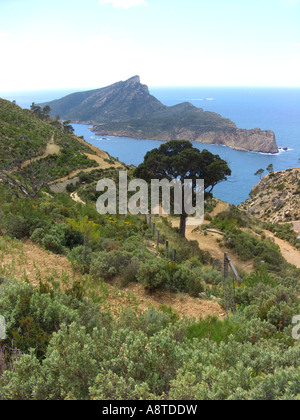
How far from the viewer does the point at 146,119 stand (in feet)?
452

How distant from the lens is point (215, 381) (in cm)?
226

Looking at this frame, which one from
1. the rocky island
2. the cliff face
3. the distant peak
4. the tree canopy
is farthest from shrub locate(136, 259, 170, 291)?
the distant peak

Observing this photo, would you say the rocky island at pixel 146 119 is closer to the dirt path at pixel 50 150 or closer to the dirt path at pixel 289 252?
the dirt path at pixel 50 150

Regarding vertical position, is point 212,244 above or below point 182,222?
below


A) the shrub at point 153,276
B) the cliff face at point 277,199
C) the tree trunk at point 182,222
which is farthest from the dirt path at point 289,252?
the cliff face at point 277,199

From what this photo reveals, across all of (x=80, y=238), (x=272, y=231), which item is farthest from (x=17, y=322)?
(x=272, y=231)

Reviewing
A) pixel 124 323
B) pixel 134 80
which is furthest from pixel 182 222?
pixel 134 80

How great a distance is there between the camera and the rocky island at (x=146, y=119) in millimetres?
108825

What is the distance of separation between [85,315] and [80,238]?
477 cm

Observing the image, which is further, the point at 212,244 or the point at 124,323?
the point at 212,244

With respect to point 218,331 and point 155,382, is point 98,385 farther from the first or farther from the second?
point 218,331

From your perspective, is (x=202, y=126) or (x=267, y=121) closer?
(x=202, y=126)

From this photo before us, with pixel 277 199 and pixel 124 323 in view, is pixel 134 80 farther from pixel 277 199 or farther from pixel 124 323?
pixel 124 323
